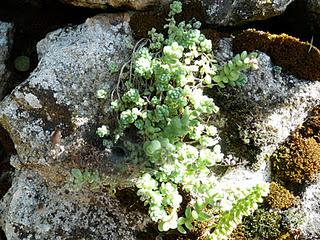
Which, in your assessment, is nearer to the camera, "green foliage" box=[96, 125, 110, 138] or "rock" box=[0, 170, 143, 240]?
"green foliage" box=[96, 125, 110, 138]

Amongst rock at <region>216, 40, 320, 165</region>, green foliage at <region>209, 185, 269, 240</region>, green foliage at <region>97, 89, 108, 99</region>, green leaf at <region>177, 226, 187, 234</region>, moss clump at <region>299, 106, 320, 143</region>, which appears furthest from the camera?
moss clump at <region>299, 106, 320, 143</region>

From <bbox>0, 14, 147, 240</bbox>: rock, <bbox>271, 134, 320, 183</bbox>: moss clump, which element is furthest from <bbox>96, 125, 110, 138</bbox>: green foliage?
<bbox>271, 134, 320, 183</bbox>: moss clump

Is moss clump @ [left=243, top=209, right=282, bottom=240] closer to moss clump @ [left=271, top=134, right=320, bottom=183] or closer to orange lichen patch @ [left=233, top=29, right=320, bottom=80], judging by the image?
moss clump @ [left=271, top=134, right=320, bottom=183]

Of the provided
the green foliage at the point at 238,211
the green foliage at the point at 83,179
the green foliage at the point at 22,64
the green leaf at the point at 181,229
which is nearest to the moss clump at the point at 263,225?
the green foliage at the point at 238,211

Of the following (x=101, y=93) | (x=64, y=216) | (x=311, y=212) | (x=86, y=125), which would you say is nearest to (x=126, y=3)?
(x=101, y=93)

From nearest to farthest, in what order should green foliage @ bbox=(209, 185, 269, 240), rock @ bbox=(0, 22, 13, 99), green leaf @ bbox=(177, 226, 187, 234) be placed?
green foliage @ bbox=(209, 185, 269, 240)
green leaf @ bbox=(177, 226, 187, 234)
rock @ bbox=(0, 22, 13, 99)

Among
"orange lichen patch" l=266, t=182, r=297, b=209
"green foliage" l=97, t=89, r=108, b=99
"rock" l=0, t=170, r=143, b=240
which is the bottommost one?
"rock" l=0, t=170, r=143, b=240

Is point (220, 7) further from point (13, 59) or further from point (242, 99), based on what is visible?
point (13, 59)
